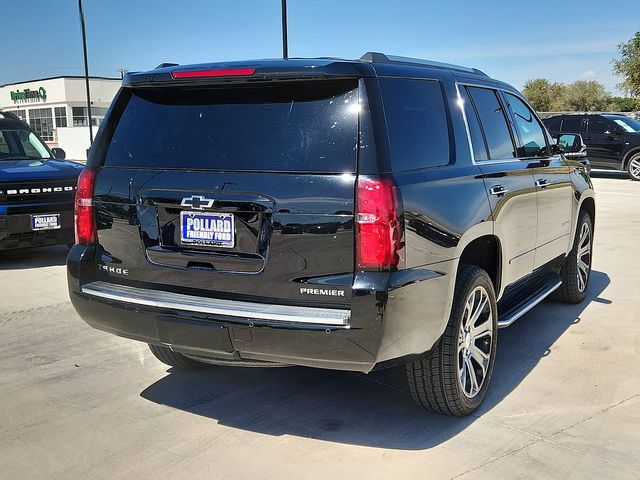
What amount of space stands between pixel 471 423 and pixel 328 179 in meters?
1.64

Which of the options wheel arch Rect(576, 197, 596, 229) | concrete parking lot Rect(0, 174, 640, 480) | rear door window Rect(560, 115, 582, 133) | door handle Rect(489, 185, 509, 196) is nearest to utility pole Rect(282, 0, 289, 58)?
rear door window Rect(560, 115, 582, 133)

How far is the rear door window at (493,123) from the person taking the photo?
428 centimetres

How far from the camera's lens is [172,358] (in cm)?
443

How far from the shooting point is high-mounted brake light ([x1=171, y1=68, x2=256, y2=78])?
3.28 meters

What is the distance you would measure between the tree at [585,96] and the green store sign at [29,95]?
169 ft

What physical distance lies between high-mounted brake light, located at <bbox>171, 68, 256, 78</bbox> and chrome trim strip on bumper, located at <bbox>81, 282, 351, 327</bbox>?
1109 millimetres

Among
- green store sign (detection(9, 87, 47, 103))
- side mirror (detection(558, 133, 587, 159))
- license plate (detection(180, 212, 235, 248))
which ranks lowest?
license plate (detection(180, 212, 235, 248))

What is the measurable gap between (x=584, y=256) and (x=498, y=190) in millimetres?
2638

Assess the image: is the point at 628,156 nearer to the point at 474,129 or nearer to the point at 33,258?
the point at 33,258

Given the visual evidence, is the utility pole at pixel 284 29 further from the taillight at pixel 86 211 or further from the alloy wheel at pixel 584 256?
the taillight at pixel 86 211

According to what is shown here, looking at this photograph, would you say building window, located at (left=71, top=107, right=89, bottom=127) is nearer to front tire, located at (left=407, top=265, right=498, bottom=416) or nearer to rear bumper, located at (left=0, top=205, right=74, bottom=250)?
rear bumper, located at (left=0, top=205, right=74, bottom=250)

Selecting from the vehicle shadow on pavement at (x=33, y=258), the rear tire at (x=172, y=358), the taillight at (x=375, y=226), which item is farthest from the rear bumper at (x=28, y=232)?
the taillight at (x=375, y=226)

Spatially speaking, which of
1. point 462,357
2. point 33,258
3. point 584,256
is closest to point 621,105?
point 584,256

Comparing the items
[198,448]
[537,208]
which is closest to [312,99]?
[198,448]
